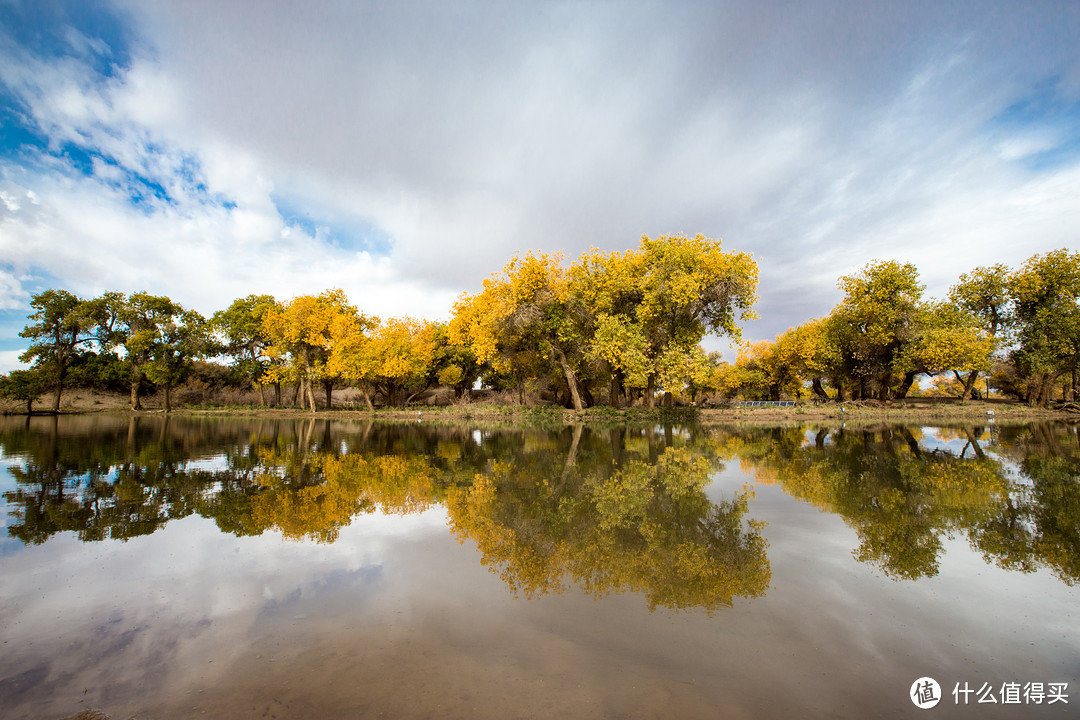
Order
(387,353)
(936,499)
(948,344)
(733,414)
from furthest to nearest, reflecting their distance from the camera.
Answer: (387,353), (948,344), (733,414), (936,499)

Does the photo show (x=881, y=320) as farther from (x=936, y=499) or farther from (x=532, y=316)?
(x=936, y=499)

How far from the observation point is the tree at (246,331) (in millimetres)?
42500

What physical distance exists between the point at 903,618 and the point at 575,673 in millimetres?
2617

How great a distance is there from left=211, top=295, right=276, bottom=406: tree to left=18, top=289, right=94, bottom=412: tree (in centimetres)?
934

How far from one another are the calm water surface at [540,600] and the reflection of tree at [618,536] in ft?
0.14

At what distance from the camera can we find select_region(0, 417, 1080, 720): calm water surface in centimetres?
257

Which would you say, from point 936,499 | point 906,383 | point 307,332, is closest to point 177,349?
point 307,332

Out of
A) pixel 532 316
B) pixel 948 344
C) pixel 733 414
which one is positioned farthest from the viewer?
pixel 948 344

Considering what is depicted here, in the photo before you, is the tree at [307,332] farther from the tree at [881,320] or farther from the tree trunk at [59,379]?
the tree at [881,320]

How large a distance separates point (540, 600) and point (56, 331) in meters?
52.0

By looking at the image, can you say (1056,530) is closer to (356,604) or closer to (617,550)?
(617,550)

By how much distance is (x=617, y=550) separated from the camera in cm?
483

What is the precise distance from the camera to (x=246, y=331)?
42.6 meters

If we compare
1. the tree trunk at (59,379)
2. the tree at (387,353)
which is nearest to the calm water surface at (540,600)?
the tree at (387,353)
